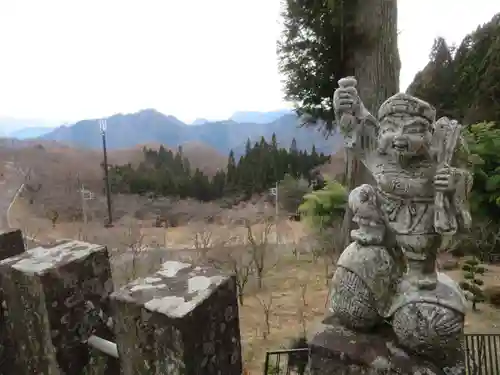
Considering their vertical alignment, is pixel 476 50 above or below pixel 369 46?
above

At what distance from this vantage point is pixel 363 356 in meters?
1.62

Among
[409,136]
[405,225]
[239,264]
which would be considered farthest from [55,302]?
[239,264]

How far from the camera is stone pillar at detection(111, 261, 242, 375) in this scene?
1386mm

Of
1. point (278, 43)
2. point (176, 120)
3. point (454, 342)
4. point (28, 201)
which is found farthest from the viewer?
point (176, 120)

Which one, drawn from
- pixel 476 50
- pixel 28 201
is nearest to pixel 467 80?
pixel 476 50

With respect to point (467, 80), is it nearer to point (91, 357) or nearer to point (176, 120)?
point (91, 357)

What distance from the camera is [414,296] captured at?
5.32 ft

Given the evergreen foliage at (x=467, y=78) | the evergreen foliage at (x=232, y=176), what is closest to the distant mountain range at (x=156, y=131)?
the evergreen foliage at (x=232, y=176)

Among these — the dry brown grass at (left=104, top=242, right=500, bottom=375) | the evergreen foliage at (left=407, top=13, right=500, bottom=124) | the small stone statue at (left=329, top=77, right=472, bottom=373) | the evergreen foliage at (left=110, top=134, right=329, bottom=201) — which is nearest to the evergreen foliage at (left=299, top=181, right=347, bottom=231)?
the dry brown grass at (left=104, top=242, right=500, bottom=375)

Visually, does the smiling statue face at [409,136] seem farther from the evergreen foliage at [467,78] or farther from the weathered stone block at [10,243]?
the evergreen foliage at [467,78]

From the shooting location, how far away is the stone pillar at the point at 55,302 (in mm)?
1822

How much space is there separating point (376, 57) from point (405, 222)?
4090mm

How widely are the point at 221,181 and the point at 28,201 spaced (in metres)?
6.26

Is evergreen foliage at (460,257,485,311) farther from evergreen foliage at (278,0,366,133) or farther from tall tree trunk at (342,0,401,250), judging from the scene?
evergreen foliage at (278,0,366,133)
